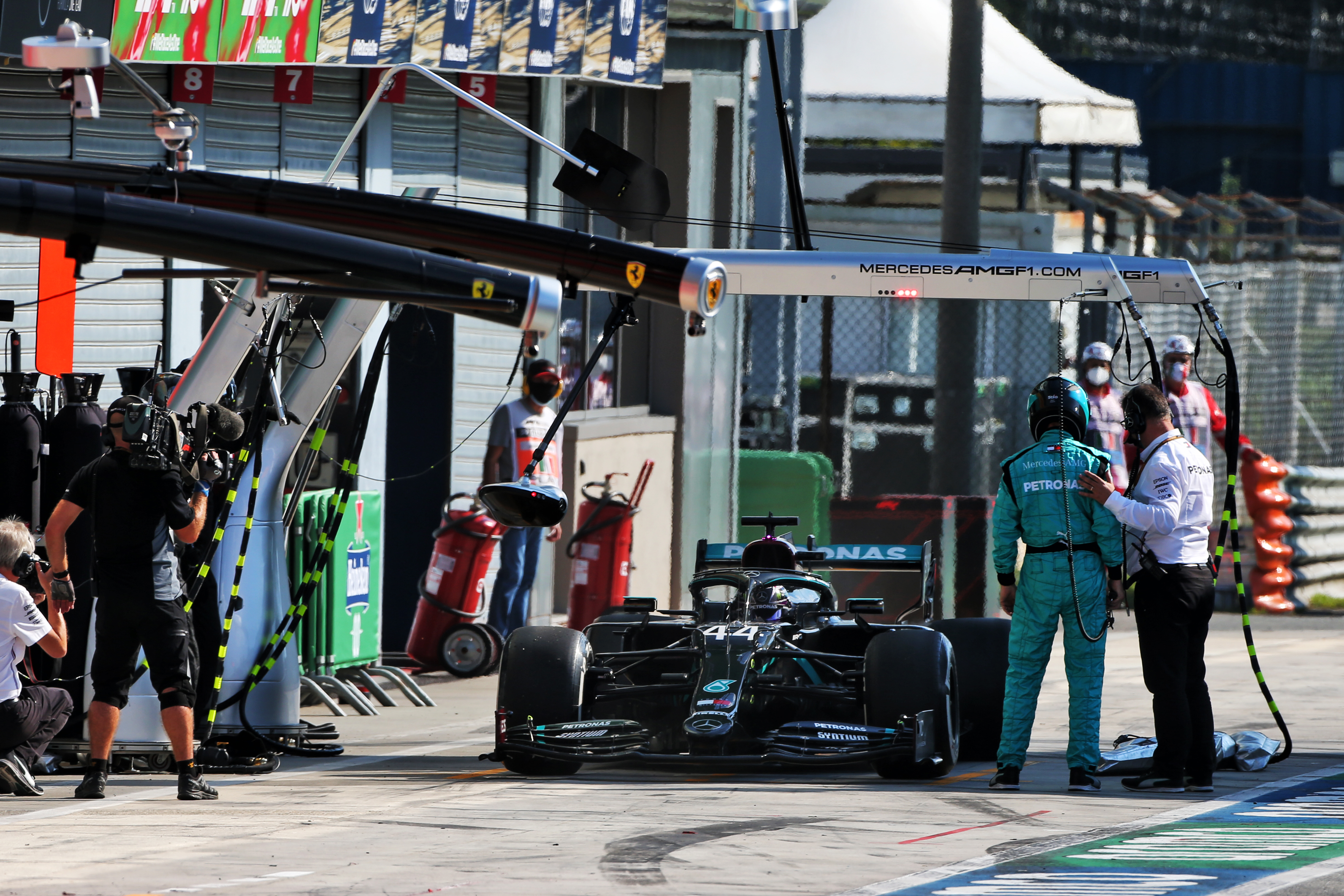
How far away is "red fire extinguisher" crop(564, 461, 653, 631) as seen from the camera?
48.6ft

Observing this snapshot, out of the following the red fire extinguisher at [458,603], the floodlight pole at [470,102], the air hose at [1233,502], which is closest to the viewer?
the floodlight pole at [470,102]

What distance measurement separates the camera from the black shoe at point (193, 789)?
9.30 m

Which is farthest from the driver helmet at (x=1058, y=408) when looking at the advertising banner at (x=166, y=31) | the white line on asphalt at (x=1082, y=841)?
the advertising banner at (x=166, y=31)

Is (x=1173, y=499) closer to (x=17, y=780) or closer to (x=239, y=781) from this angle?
(x=239, y=781)

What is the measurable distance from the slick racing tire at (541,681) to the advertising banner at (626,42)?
6.12m

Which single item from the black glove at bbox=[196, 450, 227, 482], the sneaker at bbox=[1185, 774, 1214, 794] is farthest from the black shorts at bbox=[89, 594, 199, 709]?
the sneaker at bbox=[1185, 774, 1214, 794]

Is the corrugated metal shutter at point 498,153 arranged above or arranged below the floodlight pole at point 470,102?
above

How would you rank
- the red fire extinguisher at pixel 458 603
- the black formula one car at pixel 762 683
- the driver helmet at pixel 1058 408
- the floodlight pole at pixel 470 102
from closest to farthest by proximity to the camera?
Result: the floodlight pole at pixel 470 102 < the black formula one car at pixel 762 683 < the driver helmet at pixel 1058 408 < the red fire extinguisher at pixel 458 603

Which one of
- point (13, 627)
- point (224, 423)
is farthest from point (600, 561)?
point (13, 627)

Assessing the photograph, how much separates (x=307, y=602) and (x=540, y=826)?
9.20 feet

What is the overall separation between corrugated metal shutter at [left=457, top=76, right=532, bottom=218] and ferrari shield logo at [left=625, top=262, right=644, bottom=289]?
25.1 feet

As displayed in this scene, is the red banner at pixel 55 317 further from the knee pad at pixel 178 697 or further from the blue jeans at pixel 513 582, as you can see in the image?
the knee pad at pixel 178 697

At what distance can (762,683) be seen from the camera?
32.3 feet

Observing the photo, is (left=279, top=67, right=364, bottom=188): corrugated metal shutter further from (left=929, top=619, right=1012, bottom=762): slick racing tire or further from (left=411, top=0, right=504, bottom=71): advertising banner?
→ (left=929, top=619, right=1012, bottom=762): slick racing tire
